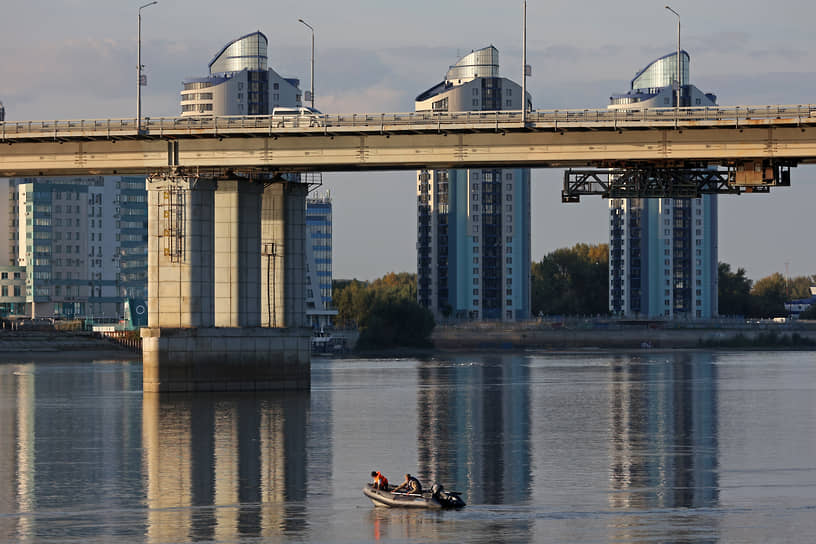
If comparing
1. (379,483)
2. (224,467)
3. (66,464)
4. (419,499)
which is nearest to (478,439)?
(224,467)

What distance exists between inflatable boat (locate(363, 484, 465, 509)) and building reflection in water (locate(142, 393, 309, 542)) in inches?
99.6

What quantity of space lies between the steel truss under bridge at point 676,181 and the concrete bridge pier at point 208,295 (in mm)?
21724

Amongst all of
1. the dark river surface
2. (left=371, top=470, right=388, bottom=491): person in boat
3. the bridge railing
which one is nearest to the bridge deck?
the bridge railing

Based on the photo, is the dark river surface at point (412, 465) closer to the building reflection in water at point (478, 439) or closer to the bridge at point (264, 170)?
the building reflection in water at point (478, 439)

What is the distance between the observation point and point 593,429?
71750 mm

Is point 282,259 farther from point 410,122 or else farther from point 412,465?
point 412,465

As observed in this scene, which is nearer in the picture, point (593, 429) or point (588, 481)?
Answer: point (588, 481)

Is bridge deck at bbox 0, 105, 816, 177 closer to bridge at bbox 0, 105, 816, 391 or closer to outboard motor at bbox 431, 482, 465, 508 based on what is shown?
bridge at bbox 0, 105, 816, 391

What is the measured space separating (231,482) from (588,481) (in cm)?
1267

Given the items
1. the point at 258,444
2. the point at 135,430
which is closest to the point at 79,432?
the point at 135,430

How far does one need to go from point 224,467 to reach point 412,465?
735 cm

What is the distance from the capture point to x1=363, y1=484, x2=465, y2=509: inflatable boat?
4319 cm

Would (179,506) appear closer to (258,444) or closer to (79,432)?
(258,444)

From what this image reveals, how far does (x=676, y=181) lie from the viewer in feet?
290
